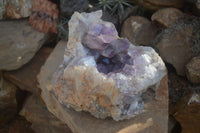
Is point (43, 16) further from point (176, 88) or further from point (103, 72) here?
point (176, 88)

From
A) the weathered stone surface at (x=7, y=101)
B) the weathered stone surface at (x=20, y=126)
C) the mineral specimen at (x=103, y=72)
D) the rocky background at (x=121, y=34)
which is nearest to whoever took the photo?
the mineral specimen at (x=103, y=72)

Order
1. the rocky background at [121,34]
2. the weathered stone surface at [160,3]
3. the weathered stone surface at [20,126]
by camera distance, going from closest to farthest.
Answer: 1. the rocky background at [121,34]
2. the weathered stone surface at [160,3]
3. the weathered stone surface at [20,126]

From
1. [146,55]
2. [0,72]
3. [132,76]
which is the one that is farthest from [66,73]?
[0,72]

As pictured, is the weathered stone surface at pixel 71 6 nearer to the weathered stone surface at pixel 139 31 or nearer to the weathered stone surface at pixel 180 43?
the weathered stone surface at pixel 139 31

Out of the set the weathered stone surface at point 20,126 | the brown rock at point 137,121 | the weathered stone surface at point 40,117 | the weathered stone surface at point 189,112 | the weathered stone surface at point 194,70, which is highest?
the weathered stone surface at point 194,70

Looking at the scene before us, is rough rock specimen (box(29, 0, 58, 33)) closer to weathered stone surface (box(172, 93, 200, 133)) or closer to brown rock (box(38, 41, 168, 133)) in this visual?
brown rock (box(38, 41, 168, 133))

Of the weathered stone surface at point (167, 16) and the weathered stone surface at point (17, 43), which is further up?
the weathered stone surface at point (167, 16)

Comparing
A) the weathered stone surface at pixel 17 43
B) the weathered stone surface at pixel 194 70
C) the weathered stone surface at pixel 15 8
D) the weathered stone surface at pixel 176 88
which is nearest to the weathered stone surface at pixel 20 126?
the weathered stone surface at pixel 17 43
